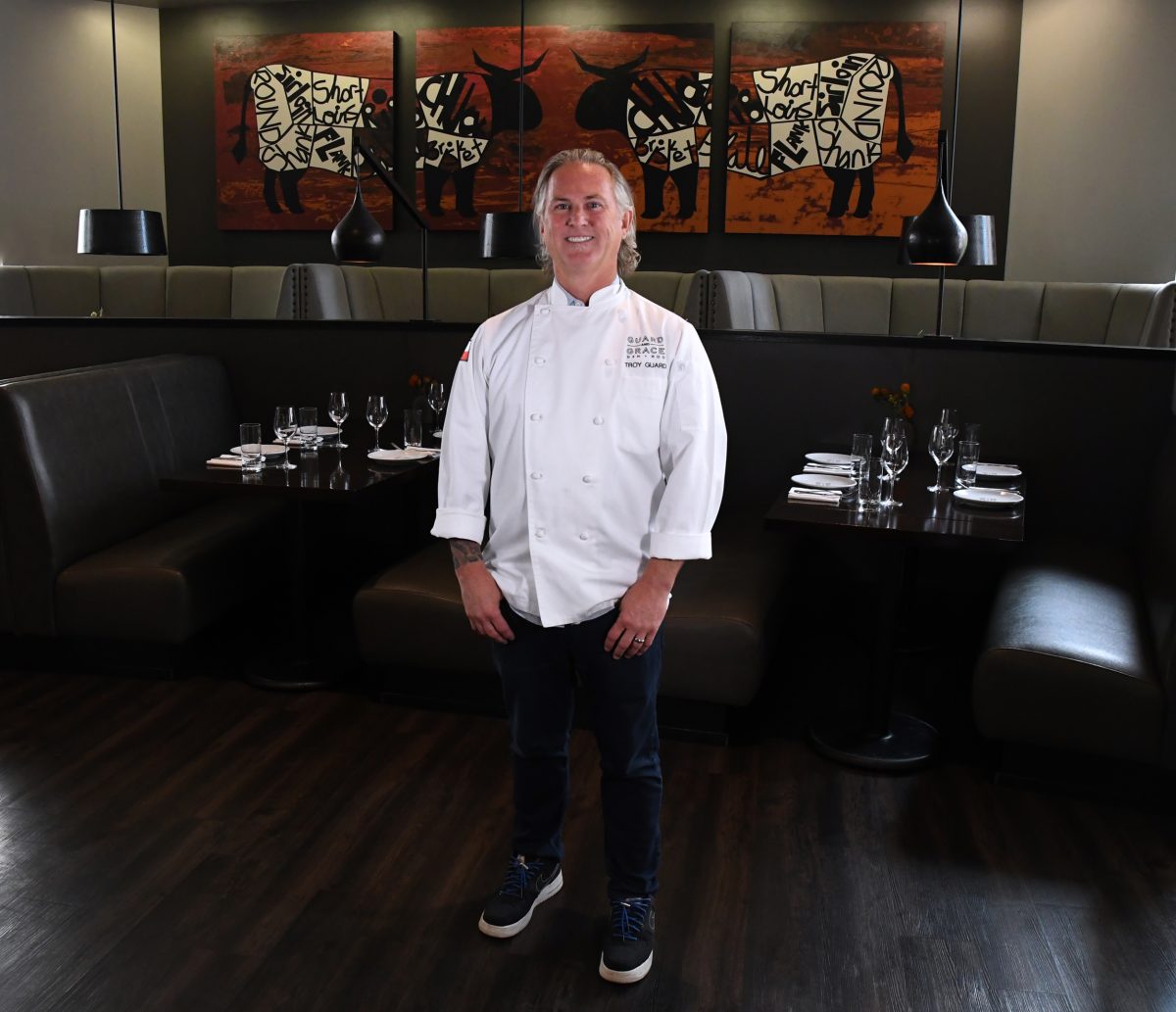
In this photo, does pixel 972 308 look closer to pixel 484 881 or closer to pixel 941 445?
pixel 941 445

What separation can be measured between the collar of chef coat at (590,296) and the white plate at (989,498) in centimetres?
171

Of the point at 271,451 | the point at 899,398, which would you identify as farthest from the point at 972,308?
the point at 271,451

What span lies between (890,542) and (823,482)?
487 millimetres

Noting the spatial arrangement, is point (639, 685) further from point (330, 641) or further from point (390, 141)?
point (390, 141)

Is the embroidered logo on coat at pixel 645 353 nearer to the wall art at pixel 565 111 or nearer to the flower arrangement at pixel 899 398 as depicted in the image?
the flower arrangement at pixel 899 398

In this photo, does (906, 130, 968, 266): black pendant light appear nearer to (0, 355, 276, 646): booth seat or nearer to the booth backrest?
(0, 355, 276, 646): booth seat

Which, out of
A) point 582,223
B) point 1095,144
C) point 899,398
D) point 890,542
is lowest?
point 890,542

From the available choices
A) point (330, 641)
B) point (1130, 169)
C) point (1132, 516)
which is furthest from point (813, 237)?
point (330, 641)

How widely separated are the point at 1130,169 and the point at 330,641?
5.65m

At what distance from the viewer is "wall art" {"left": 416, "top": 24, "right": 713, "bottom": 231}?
297 inches

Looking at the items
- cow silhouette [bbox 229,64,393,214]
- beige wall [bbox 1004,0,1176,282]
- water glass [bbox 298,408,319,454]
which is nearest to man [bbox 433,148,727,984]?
water glass [bbox 298,408,319,454]

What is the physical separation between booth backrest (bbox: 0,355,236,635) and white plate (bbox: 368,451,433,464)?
3.04 feet

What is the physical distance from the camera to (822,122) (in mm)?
7355

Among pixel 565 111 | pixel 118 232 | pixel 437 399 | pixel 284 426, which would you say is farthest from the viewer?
pixel 565 111
